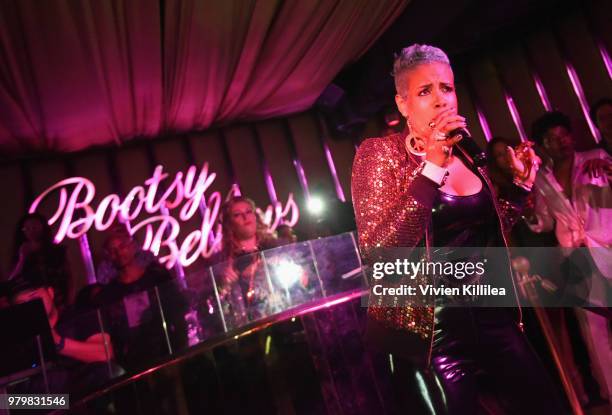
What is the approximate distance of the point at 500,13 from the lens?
4109mm

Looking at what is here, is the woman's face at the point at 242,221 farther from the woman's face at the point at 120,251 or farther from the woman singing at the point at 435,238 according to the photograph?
the woman singing at the point at 435,238

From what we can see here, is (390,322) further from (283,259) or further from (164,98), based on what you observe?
(164,98)

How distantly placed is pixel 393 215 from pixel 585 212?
2.71m

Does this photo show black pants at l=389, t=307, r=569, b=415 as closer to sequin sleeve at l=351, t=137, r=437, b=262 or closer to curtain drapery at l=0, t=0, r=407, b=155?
sequin sleeve at l=351, t=137, r=437, b=262

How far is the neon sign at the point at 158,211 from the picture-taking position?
545 centimetres

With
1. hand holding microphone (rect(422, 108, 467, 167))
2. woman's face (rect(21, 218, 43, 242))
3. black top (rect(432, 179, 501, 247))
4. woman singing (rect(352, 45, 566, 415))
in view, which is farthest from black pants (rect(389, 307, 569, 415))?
woman's face (rect(21, 218, 43, 242))

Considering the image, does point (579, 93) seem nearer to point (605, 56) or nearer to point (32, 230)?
point (605, 56)

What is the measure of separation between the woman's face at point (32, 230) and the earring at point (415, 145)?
477 centimetres

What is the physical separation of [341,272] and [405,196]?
65.0 inches

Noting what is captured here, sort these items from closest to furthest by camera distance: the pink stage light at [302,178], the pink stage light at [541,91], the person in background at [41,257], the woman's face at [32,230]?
1. the person in background at [41,257]
2. the woman's face at [32,230]
3. the pink stage light at [541,91]
4. the pink stage light at [302,178]

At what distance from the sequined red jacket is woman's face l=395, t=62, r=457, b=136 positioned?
0.10m

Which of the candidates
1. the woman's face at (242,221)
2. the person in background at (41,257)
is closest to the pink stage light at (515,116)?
the woman's face at (242,221)

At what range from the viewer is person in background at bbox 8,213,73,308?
4.49m

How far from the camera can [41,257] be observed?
183 inches
